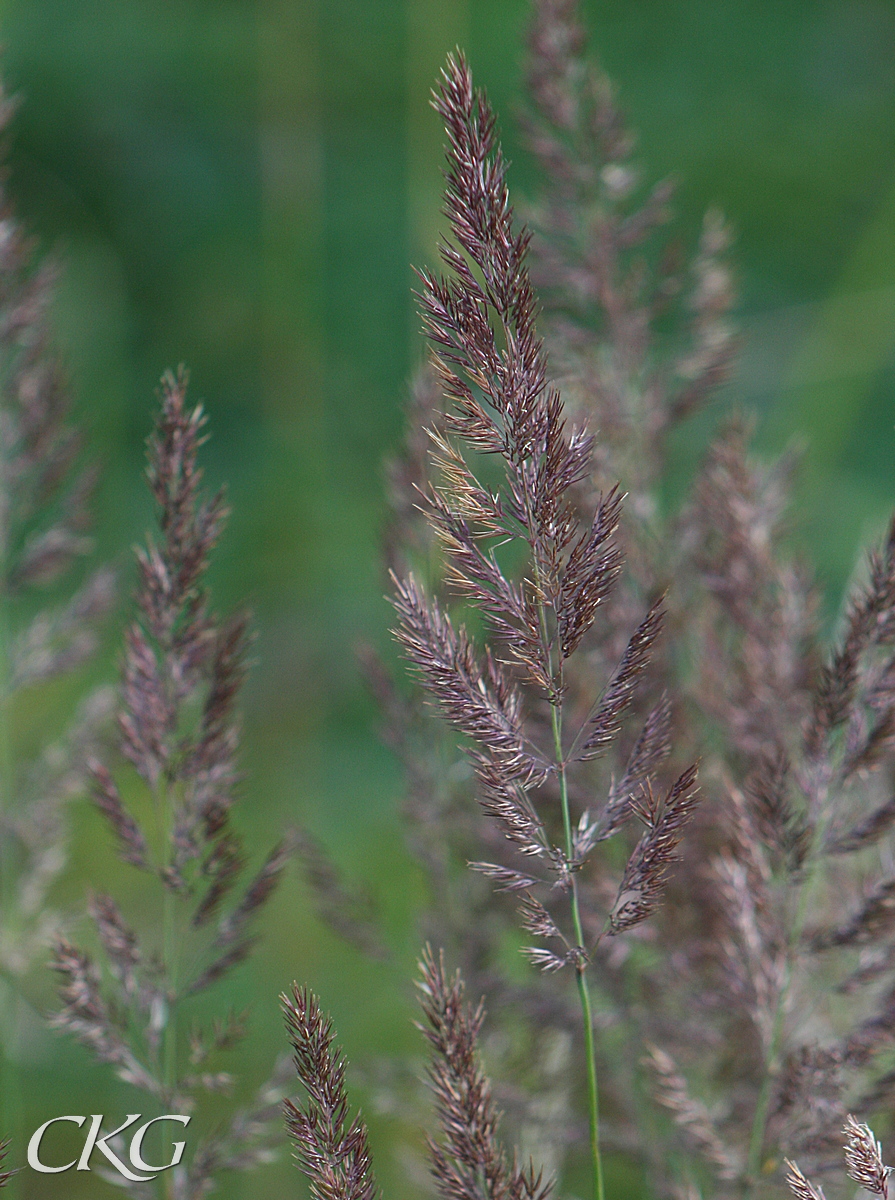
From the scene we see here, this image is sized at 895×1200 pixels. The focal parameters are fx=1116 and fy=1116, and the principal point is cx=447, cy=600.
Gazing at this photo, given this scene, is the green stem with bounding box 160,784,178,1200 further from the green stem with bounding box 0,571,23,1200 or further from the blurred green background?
the blurred green background

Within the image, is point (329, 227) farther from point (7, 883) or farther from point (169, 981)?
point (169, 981)

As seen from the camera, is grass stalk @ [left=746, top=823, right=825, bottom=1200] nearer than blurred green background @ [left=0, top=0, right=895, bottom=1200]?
Yes

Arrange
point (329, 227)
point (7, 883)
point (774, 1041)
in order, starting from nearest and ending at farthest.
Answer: point (774, 1041)
point (7, 883)
point (329, 227)

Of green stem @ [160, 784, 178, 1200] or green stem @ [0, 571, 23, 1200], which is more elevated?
green stem @ [160, 784, 178, 1200]

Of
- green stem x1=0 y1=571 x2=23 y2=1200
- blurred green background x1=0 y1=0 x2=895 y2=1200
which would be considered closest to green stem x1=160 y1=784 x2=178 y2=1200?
green stem x1=0 y1=571 x2=23 y2=1200

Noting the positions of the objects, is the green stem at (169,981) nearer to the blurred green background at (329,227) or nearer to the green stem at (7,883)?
the green stem at (7,883)

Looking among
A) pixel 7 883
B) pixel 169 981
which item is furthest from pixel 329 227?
pixel 169 981

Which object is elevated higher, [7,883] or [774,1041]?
[774,1041]

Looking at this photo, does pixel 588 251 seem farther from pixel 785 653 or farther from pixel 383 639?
pixel 383 639

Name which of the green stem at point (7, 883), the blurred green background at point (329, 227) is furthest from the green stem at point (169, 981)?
the blurred green background at point (329, 227)
